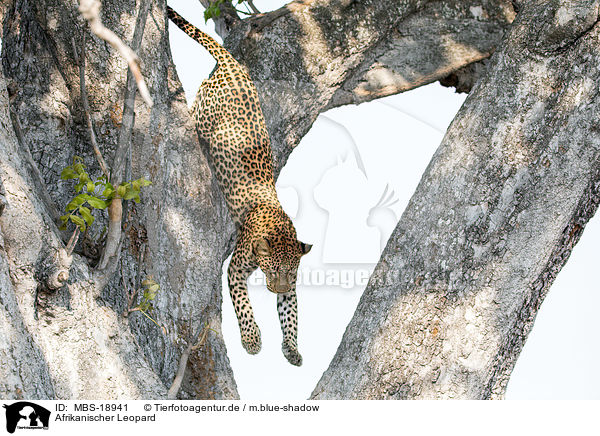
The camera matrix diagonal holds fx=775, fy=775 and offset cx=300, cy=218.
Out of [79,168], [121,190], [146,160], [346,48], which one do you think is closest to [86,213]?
[121,190]

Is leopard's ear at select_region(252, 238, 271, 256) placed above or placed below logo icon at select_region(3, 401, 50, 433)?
below

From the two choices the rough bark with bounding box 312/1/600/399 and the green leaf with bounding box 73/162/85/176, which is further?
the green leaf with bounding box 73/162/85/176

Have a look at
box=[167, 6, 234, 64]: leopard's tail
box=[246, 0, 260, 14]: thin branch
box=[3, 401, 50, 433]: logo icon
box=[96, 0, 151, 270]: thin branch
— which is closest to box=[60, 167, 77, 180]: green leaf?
box=[96, 0, 151, 270]: thin branch

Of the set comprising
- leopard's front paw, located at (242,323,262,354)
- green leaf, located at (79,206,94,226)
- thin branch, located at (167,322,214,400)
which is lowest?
leopard's front paw, located at (242,323,262,354)

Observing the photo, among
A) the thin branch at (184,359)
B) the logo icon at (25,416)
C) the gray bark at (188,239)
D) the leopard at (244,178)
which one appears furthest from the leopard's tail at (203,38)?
the logo icon at (25,416)

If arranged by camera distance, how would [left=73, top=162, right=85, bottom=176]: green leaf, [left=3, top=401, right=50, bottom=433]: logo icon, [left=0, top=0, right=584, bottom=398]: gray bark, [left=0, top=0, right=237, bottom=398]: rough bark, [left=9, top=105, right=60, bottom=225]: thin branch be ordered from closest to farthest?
1. [left=3, top=401, right=50, bottom=433]: logo icon
2. [left=0, top=0, right=584, bottom=398]: gray bark
3. [left=9, top=105, right=60, bottom=225]: thin branch
4. [left=73, top=162, right=85, bottom=176]: green leaf
5. [left=0, top=0, right=237, bottom=398]: rough bark

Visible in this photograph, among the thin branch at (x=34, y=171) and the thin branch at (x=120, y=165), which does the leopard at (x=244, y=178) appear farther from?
the thin branch at (x=34, y=171)

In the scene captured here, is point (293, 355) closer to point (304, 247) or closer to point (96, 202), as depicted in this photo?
point (304, 247)

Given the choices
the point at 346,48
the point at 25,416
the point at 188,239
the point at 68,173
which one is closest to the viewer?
the point at 25,416

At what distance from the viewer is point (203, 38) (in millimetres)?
4340

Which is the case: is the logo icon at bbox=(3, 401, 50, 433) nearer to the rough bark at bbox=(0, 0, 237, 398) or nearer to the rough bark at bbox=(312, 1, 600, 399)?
the rough bark at bbox=(0, 0, 237, 398)

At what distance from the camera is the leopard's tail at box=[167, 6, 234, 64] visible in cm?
432

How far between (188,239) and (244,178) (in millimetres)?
722

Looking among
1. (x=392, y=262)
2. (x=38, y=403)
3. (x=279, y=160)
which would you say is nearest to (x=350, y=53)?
(x=279, y=160)
